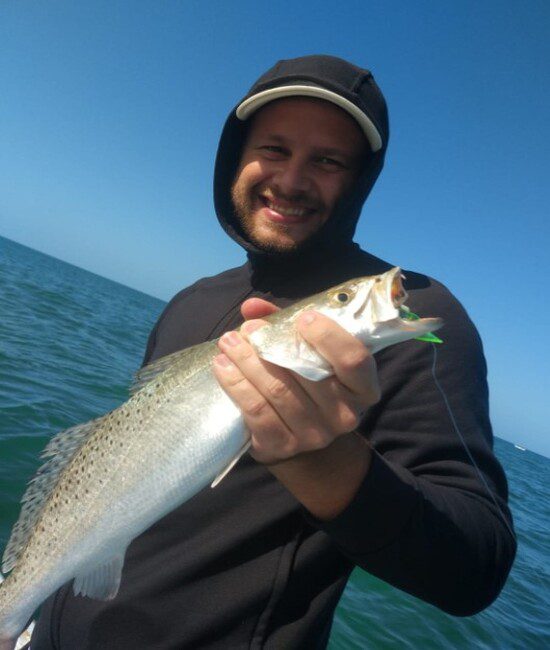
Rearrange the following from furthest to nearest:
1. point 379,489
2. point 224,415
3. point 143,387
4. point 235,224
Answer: point 235,224
point 143,387
point 224,415
point 379,489

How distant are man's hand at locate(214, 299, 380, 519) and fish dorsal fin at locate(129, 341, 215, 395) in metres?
0.70

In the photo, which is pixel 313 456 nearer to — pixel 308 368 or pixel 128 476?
pixel 308 368

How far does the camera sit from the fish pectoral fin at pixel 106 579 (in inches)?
95.7

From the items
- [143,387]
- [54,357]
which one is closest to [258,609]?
[143,387]

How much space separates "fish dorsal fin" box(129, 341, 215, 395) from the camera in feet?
8.73

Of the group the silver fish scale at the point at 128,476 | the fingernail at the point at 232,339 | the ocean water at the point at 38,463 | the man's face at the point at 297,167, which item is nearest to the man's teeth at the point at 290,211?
the man's face at the point at 297,167

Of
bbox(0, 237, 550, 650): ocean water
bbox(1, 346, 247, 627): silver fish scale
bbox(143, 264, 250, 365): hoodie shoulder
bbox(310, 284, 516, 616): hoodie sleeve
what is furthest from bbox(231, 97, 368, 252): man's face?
bbox(0, 237, 550, 650): ocean water

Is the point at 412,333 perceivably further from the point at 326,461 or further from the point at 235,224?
the point at 235,224

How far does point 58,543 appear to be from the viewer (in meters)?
2.59

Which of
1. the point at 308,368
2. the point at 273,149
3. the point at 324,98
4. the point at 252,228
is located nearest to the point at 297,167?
the point at 273,149

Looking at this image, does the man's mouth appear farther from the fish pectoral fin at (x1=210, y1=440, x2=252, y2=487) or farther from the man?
the fish pectoral fin at (x1=210, y1=440, x2=252, y2=487)

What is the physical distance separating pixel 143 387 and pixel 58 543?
3.08 feet

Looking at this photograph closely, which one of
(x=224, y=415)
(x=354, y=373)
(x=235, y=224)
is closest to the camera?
(x=354, y=373)

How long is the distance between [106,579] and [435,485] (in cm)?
171
